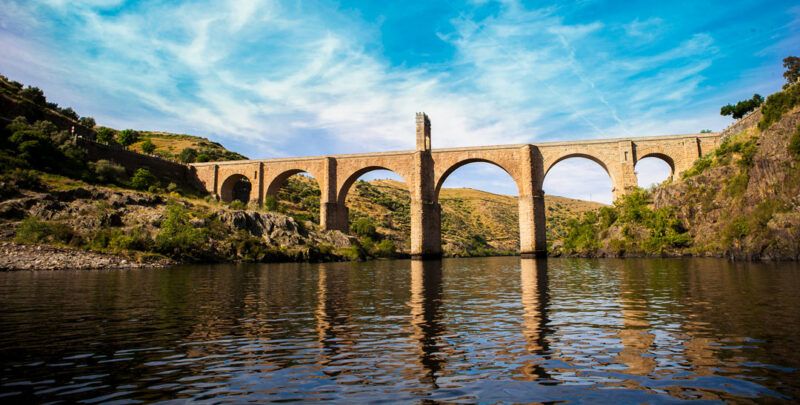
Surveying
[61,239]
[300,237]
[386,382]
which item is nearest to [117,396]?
[386,382]

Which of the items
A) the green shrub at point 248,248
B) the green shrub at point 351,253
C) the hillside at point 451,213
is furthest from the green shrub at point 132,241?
the hillside at point 451,213

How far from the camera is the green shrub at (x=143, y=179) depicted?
51188mm

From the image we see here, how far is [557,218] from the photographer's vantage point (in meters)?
111

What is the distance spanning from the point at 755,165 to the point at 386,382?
3615 centimetres

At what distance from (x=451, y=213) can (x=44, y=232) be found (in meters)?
78.2

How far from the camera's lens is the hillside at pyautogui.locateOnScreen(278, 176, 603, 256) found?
77500mm

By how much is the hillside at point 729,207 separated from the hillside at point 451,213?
1180 inches

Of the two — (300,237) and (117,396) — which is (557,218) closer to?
(300,237)

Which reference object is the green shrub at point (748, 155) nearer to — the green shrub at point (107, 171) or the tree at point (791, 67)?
the tree at point (791, 67)

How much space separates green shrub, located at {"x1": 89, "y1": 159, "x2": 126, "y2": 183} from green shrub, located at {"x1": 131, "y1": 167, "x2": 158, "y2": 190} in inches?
46.2

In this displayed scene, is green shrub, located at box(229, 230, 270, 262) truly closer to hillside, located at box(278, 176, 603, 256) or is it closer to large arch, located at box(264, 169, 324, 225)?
large arch, located at box(264, 169, 324, 225)

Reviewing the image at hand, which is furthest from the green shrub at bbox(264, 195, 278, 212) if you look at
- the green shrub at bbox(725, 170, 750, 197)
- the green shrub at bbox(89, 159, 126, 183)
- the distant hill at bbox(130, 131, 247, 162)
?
the green shrub at bbox(725, 170, 750, 197)

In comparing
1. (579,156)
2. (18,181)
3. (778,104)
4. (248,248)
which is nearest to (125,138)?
(18,181)

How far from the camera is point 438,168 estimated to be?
50938 mm
